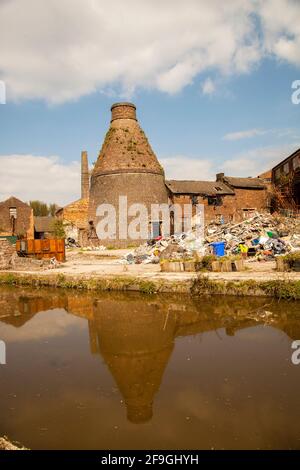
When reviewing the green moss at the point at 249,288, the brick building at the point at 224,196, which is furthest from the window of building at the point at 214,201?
the green moss at the point at 249,288

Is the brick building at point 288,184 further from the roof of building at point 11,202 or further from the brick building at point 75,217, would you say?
the roof of building at point 11,202

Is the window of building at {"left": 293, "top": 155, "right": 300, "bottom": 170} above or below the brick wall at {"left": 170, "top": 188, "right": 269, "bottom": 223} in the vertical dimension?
above

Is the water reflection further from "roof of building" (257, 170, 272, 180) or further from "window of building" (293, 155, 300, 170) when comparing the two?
"roof of building" (257, 170, 272, 180)

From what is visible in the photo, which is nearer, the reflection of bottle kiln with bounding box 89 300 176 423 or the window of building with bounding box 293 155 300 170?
the reflection of bottle kiln with bounding box 89 300 176 423

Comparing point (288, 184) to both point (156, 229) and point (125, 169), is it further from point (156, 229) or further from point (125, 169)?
point (125, 169)

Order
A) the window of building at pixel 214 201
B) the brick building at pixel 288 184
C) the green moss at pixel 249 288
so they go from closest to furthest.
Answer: the green moss at pixel 249 288, the brick building at pixel 288 184, the window of building at pixel 214 201

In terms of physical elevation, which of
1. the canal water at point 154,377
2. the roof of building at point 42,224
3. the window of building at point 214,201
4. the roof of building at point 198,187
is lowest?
the canal water at point 154,377

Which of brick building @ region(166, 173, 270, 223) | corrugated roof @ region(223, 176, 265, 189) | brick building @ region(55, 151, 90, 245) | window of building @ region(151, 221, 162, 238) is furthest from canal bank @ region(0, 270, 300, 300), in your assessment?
corrugated roof @ region(223, 176, 265, 189)

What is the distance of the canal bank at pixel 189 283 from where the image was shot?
980cm

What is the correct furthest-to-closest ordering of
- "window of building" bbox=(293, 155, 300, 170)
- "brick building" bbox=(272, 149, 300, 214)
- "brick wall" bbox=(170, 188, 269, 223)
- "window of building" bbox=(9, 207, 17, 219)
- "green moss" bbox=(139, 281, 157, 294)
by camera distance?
"window of building" bbox=(9, 207, 17, 219)
"brick wall" bbox=(170, 188, 269, 223)
"window of building" bbox=(293, 155, 300, 170)
"brick building" bbox=(272, 149, 300, 214)
"green moss" bbox=(139, 281, 157, 294)

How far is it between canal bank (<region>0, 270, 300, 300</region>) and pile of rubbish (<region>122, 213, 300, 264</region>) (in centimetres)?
410

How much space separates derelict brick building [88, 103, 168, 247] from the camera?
2839cm

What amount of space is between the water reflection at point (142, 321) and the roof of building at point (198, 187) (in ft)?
70.9

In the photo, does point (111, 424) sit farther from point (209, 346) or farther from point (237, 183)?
point (237, 183)
